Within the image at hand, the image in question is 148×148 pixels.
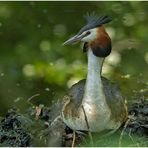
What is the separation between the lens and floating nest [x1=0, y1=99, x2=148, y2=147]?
19.4 ft

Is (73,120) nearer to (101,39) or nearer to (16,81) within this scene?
(101,39)

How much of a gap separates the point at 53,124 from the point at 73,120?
56cm

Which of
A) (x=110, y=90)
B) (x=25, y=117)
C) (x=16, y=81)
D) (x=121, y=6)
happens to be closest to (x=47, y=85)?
(x=16, y=81)

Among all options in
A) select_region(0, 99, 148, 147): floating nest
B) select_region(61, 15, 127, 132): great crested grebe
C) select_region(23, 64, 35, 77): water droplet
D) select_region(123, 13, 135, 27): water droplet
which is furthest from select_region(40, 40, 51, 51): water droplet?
select_region(61, 15, 127, 132): great crested grebe

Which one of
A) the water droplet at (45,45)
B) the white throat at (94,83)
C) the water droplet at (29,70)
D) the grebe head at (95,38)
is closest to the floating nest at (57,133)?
the white throat at (94,83)

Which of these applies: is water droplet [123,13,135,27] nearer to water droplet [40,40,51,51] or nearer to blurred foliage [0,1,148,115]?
blurred foliage [0,1,148,115]

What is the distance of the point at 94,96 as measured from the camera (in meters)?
5.58

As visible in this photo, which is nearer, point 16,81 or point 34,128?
point 34,128

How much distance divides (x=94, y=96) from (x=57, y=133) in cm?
71

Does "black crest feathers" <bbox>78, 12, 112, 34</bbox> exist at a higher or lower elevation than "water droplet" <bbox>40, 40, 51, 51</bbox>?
higher

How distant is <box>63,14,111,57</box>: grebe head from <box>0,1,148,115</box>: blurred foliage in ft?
6.62

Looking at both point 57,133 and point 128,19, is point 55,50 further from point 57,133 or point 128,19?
point 57,133

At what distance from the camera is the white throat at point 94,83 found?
5.58 meters

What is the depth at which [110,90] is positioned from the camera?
19.7 ft
